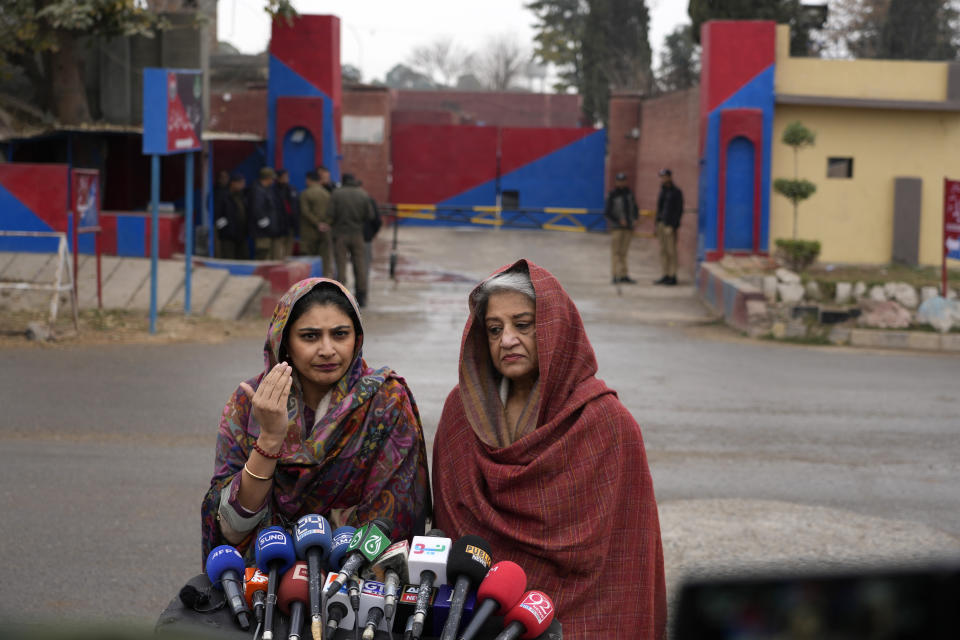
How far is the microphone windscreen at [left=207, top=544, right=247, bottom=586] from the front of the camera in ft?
9.83

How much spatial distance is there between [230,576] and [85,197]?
11334 millimetres

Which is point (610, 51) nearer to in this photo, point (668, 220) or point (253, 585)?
point (668, 220)

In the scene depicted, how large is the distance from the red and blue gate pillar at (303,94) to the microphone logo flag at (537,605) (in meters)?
18.2

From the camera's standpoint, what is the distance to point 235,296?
597 inches

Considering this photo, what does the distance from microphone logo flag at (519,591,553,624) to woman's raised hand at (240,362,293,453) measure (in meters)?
0.84

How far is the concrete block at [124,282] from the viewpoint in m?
14.7

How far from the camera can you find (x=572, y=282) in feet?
69.3

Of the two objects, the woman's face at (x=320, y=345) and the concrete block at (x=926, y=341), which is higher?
the woman's face at (x=320, y=345)

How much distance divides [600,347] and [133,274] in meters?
6.39

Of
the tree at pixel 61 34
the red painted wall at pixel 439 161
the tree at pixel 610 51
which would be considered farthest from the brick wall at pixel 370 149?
the tree at pixel 61 34

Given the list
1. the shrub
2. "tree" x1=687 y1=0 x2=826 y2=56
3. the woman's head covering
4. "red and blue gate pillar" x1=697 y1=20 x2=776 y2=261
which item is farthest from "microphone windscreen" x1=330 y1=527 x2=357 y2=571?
"tree" x1=687 y1=0 x2=826 y2=56

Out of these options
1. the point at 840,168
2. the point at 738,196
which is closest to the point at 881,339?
the point at 738,196

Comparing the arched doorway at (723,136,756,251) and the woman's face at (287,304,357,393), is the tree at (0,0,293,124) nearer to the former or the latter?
the arched doorway at (723,136,756,251)

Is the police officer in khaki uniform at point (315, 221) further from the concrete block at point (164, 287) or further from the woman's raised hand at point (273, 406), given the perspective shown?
the woman's raised hand at point (273, 406)
